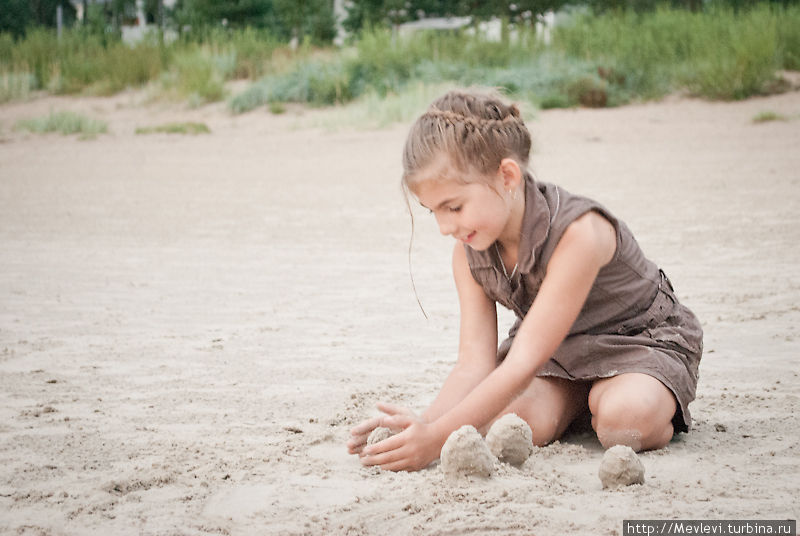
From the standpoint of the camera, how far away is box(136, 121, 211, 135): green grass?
40.9ft

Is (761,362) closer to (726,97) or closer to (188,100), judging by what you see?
(726,97)

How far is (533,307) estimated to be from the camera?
2.36 meters

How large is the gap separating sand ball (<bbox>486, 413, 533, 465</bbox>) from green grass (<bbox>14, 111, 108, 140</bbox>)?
446 inches

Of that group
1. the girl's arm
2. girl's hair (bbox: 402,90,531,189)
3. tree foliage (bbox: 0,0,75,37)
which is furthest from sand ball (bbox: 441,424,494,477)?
tree foliage (bbox: 0,0,75,37)

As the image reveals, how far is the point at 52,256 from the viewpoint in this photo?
576 centimetres

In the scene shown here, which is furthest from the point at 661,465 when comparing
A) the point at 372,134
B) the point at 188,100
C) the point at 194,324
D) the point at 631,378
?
the point at 188,100

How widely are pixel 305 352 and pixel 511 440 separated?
1423 mm

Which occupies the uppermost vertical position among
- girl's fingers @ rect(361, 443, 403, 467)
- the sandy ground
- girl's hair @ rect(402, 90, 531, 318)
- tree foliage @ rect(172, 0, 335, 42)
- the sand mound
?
→ tree foliage @ rect(172, 0, 335, 42)

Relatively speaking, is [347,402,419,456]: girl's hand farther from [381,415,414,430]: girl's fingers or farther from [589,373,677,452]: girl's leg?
[589,373,677,452]: girl's leg

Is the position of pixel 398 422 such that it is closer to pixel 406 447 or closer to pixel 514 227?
pixel 406 447

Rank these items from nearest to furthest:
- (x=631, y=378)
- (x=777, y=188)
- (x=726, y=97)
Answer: (x=631, y=378), (x=777, y=188), (x=726, y=97)

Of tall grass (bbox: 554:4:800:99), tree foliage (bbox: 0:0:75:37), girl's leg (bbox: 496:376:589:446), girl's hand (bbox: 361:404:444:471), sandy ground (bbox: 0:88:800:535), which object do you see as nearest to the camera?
sandy ground (bbox: 0:88:800:535)

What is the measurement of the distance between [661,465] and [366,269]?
3.11 metres

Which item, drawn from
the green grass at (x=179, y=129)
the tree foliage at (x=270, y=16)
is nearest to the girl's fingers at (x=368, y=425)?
the green grass at (x=179, y=129)
